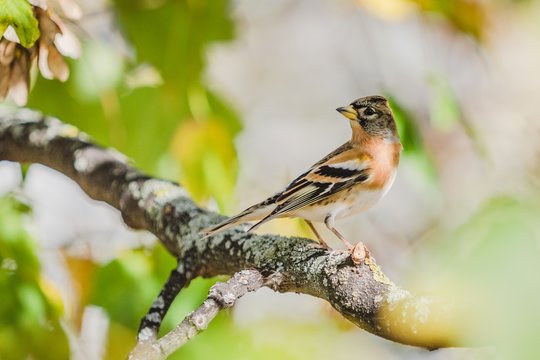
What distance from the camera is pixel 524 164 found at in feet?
8.10

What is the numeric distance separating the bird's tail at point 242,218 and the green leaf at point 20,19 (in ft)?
2.39

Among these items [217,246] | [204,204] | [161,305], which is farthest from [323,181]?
[161,305]

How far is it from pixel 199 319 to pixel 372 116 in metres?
1.31

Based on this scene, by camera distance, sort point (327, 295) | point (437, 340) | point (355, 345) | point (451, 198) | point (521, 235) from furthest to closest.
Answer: point (451, 198) → point (355, 345) → point (327, 295) → point (437, 340) → point (521, 235)

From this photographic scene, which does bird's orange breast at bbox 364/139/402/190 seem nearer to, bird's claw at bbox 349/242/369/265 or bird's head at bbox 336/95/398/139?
bird's head at bbox 336/95/398/139

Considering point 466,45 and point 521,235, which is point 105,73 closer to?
point 521,235

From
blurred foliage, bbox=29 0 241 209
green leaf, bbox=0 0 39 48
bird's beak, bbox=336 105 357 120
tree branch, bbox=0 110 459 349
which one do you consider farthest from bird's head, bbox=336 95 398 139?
green leaf, bbox=0 0 39 48

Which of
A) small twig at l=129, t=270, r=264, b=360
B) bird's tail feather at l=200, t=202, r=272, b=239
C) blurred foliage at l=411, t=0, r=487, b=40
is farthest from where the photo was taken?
blurred foliage at l=411, t=0, r=487, b=40

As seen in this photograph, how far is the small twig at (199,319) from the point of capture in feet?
3.91

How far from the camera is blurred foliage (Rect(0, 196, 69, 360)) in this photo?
1940 millimetres

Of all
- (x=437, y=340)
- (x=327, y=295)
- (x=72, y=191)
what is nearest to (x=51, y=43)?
(x=327, y=295)

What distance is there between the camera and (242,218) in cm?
193

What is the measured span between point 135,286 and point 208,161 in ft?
1.96

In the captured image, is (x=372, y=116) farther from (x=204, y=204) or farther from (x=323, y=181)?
(x=204, y=204)
